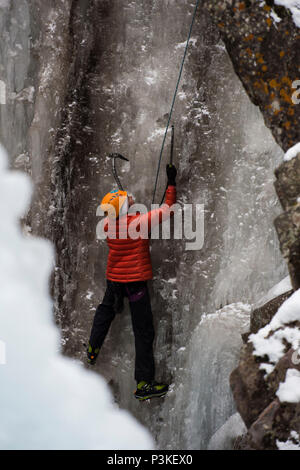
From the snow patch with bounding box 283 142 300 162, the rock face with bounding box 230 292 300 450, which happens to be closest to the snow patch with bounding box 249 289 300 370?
the rock face with bounding box 230 292 300 450

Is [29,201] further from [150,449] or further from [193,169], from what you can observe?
[150,449]

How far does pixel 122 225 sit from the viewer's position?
329cm

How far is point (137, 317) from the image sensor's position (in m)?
3.42

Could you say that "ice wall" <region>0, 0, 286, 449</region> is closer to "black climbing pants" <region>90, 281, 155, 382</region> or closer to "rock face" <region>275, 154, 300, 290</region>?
"black climbing pants" <region>90, 281, 155, 382</region>

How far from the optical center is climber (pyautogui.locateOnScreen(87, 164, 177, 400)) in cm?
328

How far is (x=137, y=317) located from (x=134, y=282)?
27 cm

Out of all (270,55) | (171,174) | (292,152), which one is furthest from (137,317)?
(270,55)

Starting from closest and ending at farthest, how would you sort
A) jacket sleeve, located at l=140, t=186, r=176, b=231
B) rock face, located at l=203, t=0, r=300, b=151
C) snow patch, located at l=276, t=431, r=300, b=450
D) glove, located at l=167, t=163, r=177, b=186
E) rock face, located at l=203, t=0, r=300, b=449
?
1. snow patch, located at l=276, t=431, r=300, b=450
2. rock face, located at l=203, t=0, r=300, b=449
3. rock face, located at l=203, t=0, r=300, b=151
4. jacket sleeve, located at l=140, t=186, r=176, b=231
5. glove, located at l=167, t=163, r=177, b=186

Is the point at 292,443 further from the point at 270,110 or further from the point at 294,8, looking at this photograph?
the point at 294,8

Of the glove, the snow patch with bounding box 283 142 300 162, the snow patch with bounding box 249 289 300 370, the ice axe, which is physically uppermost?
the ice axe

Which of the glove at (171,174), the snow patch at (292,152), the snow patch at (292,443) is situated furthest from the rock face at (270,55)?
the snow patch at (292,443)

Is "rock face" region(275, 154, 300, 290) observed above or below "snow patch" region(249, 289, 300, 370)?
above
